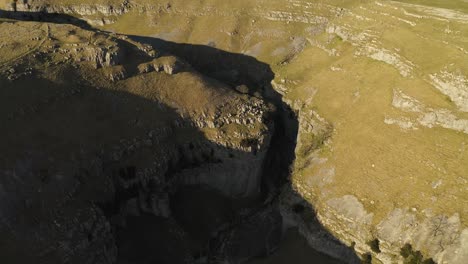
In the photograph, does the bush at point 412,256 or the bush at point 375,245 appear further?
the bush at point 375,245

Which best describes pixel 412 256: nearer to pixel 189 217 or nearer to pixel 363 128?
pixel 363 128

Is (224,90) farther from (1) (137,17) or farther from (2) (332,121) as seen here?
(1) (137,17)

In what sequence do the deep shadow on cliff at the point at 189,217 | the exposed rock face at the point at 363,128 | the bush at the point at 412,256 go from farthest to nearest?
the deep shadow on cliff at the point at 189,217 → the exposed rock face at the point at 363,128 → the bush at the point at 412,256

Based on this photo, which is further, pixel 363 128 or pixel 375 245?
pixel 363 128

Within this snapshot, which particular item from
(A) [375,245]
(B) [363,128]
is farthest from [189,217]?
(B) [363,128]

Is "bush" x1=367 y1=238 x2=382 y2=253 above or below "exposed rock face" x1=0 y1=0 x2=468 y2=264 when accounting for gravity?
below

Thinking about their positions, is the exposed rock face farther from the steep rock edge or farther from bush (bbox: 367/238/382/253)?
the steep rock edge

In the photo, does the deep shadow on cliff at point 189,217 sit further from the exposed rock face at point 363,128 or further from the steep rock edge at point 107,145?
the exposed rock face at point 363,128

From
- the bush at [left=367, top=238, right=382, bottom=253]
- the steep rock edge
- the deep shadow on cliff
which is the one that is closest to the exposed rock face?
the bush at [left=367, top=238, right=382, bottom=253]

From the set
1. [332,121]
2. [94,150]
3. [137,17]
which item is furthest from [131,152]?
[137,17]

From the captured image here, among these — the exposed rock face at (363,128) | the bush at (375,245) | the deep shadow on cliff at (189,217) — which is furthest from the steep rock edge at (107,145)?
the bush at (375,245)

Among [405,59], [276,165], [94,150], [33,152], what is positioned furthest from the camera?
[276,165]
